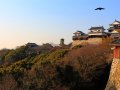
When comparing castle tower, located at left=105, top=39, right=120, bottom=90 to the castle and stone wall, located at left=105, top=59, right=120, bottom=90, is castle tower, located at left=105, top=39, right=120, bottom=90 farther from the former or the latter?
the castle

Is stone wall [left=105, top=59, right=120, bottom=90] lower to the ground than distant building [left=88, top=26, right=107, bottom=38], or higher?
lower

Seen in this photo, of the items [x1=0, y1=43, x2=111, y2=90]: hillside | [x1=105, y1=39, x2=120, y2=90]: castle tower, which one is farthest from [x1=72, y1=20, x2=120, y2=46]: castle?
[x1=105, y1=39, x2=120, y2=90]: castle tower

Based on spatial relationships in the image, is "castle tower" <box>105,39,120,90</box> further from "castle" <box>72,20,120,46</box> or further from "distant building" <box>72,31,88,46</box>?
"distant building" <box>72,31,88,46</box>

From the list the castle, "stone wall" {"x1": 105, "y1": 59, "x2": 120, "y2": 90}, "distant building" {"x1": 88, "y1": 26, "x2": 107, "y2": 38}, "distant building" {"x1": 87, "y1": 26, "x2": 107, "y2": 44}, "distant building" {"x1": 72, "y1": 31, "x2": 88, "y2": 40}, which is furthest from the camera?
"distant building" {"x1": 72, "y1": 31, "x2": 88, "y2": 40}

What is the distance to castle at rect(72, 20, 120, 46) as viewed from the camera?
44.2 m

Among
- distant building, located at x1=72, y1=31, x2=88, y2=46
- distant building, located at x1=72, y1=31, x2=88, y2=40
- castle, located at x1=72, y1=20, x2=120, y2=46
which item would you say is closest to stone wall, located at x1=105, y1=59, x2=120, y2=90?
castle, located at x1=72, y1=20, x2=120, y2=46

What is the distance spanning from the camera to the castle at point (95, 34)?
145ft

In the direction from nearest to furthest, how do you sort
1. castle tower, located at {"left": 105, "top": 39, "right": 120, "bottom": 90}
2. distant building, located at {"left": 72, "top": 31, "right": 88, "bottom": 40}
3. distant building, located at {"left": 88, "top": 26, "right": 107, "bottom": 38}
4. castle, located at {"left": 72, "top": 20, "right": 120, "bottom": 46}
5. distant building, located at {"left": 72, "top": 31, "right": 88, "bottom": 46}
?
castle tower, located at {"left": 105, "top": 39, "right": 120, "bottom": 90}, castle, located at {"left": 72, "top": 20, "right": 120, "bottom": 46}, distant building, located at {"left": 88, "top": 26, "right": 107, "bottom": 38}, distant building, located at {"left": 72, "top": 31, "right": 88, "bottom": 46}, distant building, located at {"left": 72, "top": 31, "right": 88, "bottom": 40}

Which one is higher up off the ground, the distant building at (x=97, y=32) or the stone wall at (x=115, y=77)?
the distant building at (x=97, y=32)

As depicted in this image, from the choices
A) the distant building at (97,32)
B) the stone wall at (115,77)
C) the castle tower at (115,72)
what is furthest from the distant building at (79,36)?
the stone wall at (115,77)

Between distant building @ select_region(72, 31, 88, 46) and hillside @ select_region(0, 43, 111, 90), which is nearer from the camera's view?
hillside @ select_region(0, 43, 111, 90)

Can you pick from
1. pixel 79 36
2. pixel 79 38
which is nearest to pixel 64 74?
pixel 79 38

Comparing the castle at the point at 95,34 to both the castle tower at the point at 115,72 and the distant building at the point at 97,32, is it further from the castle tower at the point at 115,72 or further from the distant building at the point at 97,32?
the castle tower at the point at 115,72

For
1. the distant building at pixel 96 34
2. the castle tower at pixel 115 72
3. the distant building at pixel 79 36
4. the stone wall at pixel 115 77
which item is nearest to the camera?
the stone wall at pixel 115 77
